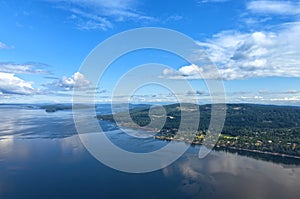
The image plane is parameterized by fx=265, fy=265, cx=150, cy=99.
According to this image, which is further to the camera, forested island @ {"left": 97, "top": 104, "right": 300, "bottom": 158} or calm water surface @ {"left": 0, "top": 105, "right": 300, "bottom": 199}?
forested island @ {"left": 97, "top": 104, "right": 300, "bottom": 158}

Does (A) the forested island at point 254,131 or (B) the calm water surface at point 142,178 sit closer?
(B) the calm water surface at point 142,178

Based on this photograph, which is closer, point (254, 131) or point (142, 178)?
point (142, 178)

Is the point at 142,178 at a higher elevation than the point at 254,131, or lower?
lower

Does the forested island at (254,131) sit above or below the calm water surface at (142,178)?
above
